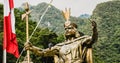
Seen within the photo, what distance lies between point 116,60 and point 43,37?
2697cm

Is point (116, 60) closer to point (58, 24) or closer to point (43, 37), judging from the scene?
point (43, 37)

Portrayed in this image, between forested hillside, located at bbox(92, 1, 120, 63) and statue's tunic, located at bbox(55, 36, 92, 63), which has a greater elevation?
statue's tunic, located at bbox(55, 36, 92, 63)

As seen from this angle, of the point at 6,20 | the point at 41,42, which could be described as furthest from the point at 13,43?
the point at 41,42

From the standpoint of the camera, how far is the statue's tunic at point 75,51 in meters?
13.0

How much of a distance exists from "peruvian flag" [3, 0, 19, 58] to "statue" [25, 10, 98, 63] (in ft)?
8.55

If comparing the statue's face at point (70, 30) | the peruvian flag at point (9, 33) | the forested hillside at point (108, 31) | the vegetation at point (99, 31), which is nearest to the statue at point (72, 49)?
the statue's face at point (70, 30)

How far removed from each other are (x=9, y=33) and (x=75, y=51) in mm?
3550

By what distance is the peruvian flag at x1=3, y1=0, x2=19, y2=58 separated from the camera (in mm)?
15835

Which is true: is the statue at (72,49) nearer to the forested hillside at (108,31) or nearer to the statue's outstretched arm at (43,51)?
the statue's outstretched arm at (43,51)

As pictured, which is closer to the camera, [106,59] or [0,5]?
[0,5]

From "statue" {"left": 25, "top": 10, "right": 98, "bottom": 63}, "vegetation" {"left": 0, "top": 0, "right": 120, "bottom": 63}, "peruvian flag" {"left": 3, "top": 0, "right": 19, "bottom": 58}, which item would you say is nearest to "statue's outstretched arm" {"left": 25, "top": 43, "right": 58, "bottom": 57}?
"statue" {"left": 25, "top": 10, "right": 98, "bottom": 63}

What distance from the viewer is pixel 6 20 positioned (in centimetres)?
1639

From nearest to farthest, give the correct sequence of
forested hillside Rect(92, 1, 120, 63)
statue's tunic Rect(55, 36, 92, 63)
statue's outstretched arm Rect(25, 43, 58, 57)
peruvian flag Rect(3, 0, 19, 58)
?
statue's tunic Rect(55, 36, 92, 63)
statue's outstretched arm Rect(25, 43, 58, 57)
peruvian flag Rect(3, 0, 19, 58)
forested hillside Rect(92, 1, 120, 63)

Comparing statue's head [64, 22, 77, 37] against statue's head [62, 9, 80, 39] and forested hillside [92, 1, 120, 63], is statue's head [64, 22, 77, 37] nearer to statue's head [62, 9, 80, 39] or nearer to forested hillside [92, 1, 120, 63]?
statue's head [62, 9, 80, 39]
